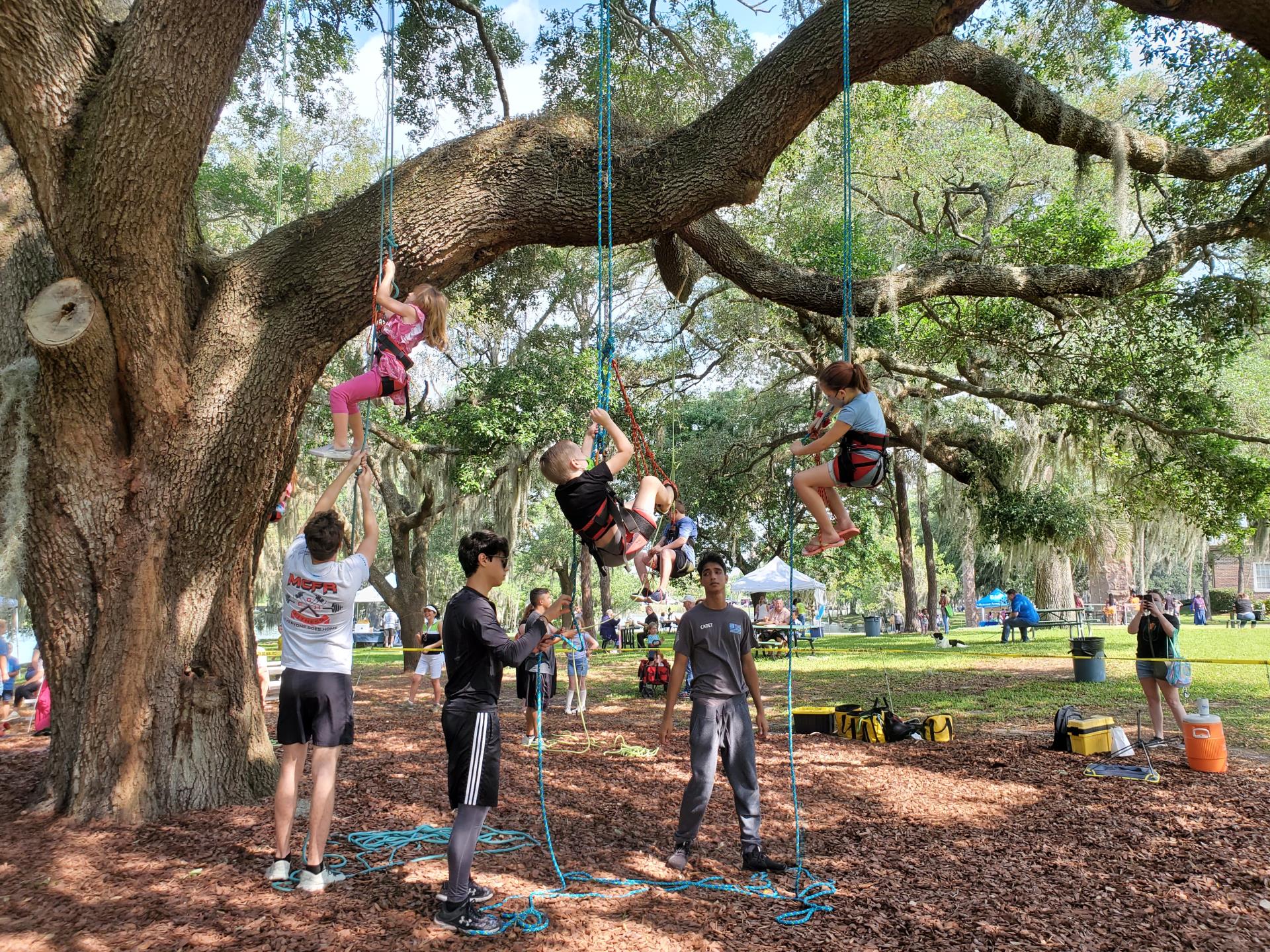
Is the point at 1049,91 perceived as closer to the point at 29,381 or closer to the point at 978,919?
the point at 978,919

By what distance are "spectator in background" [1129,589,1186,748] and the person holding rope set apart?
258 inches

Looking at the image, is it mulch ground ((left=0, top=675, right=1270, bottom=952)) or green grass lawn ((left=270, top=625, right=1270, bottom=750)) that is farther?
green grass lawn ((left=270, top=625, right=1270, bottom=750))

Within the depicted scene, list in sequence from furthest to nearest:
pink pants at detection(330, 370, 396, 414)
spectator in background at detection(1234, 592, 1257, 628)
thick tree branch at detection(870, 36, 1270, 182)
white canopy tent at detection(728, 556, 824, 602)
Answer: spectator in background at detection(1234, 592, 1257, 628), white canopy tent at detection(728, 556, 824, 602), thick tree branch at detection(870, 36, 1270, 182), pink pants at detection(330, 370, 396, 414)

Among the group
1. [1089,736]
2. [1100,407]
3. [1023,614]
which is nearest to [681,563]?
[1089,736]

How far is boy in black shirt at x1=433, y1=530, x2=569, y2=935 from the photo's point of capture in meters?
3.59

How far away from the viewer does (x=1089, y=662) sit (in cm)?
1212

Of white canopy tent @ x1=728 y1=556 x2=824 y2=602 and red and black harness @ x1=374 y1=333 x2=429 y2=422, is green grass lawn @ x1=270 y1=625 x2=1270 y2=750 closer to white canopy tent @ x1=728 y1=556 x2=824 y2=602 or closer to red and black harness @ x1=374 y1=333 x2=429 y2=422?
white canopy tent @ x1=728 y1=556 x2=824 y2=602

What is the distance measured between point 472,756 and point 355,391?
2548 millimetres

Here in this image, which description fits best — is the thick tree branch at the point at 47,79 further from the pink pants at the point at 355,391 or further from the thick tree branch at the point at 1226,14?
the thick tree branch at the point at 1226,14

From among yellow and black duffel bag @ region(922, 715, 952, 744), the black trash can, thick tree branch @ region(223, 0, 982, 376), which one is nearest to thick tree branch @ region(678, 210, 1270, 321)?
A: thick tree branch @ region(223, 0, 982, 376)

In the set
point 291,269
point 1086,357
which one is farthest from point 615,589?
point 291,269

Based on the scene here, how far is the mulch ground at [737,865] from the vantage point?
359 centimetres

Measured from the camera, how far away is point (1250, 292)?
415 inches

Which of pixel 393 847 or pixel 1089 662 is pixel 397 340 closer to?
pixel 393 847
